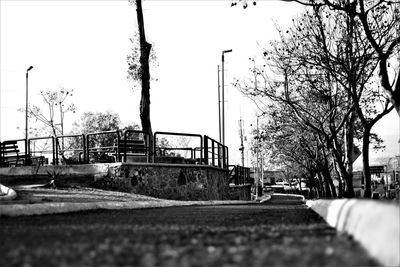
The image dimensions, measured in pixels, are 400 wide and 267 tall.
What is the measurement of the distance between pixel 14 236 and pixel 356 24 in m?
20.1

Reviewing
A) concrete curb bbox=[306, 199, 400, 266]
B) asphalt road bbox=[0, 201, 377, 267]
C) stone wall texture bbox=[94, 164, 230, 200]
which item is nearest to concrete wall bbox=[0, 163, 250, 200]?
stone wall texture bbox=[94, 164, 230, 200]

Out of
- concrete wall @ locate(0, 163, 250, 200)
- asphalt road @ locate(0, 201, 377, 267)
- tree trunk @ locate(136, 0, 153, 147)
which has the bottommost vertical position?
asphalt road @ locate(0, 201, 377, 267)

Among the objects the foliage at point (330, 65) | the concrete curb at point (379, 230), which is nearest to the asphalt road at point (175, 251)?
the concrete curb at point (379, 230)

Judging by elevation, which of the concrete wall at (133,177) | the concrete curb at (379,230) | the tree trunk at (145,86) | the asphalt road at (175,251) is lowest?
the asphalt road at (175,251)

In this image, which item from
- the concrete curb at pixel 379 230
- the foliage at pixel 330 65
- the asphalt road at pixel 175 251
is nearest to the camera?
the asphalt road at pixel 175 251

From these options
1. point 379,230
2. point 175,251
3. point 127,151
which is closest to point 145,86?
point 127,151

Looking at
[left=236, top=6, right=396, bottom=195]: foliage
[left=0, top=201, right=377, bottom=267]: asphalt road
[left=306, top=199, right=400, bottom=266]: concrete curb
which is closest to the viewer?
[left=0, top=201, right=377, bottom=267]: asphalt road

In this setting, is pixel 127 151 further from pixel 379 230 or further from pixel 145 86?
pixel 379 230

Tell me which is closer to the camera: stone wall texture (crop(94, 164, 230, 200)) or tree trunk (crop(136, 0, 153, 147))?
stone wall texture (crop(94, 164, 230, 200))

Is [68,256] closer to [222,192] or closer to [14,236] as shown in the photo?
[14,236]

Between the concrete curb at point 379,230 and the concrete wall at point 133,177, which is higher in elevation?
the concrete wall at point 133,177

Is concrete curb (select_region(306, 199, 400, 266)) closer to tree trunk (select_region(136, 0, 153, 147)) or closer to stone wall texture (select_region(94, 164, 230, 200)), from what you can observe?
stone wall texture (select_region(94, 164, 230, 200))

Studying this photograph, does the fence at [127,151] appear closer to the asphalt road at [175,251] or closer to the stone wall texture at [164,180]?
the stone wall texture at [164,180]

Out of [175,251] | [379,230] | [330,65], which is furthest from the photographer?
[330,65]
